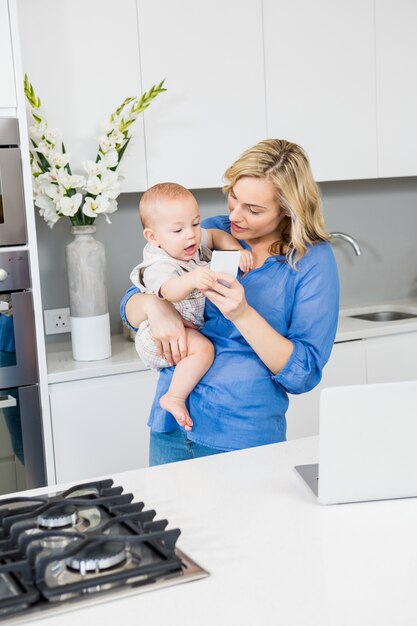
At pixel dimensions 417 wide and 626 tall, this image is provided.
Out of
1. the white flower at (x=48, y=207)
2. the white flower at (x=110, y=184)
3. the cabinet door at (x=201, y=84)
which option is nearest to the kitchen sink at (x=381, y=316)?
the cabinet door at (x=201, y=84)

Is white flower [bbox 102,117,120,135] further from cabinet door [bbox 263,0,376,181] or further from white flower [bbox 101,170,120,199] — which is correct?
cabinet door [bbox 263,0,376,181]

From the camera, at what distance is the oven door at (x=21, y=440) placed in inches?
105

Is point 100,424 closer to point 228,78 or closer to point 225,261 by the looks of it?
point 225,261

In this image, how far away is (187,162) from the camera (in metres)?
3.08

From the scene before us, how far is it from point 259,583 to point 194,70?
233 cm

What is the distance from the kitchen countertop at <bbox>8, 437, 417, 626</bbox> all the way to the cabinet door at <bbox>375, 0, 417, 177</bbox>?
2.21 metres

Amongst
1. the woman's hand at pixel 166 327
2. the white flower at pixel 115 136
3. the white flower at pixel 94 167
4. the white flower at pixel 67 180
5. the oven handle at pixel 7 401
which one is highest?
the white flower at pixel 115 136

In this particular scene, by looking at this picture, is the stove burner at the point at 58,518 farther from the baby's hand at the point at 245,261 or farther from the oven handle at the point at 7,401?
the oven handle at the point at 7,401

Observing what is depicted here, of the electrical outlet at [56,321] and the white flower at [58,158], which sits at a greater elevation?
the white flower at [58,158]

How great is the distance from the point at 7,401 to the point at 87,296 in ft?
1.52

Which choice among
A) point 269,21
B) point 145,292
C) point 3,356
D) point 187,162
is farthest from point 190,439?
point 269,21

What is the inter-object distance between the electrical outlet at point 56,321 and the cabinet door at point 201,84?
2.18 feet

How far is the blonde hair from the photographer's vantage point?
73.0 inches

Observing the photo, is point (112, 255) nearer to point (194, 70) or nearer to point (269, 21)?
point (194, 70)
